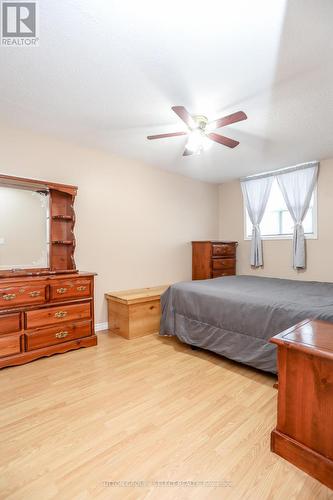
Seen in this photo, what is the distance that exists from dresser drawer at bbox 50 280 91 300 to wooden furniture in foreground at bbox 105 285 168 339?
486mm

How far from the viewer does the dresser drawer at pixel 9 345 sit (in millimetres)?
2355

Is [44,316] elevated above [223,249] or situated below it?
below

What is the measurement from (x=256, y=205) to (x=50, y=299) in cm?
361

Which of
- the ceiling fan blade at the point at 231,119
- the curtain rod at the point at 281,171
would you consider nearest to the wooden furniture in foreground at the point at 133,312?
the ceiling fan blade at the point at 231,119

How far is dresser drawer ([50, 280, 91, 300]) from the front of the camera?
2699 millimetres

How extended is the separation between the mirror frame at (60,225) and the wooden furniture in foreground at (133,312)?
0.74 metres

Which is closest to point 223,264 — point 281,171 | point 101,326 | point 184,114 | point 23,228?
point 281,171

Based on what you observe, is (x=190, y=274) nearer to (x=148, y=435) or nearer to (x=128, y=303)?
(x=128, y=303)

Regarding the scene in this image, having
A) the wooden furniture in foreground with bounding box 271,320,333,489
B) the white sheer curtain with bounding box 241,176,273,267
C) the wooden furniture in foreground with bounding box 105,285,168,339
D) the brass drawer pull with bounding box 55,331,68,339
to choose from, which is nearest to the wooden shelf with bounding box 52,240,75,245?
the wooden furniture in foreground with bounding box 105,285,168,339

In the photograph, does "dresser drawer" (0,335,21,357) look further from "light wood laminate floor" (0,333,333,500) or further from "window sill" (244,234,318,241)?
"window sill" (244,234,318,241)

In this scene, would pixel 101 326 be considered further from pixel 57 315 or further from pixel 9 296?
pixel 9 296

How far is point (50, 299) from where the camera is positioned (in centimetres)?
267

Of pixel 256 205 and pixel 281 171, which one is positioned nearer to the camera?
pixel 281 171

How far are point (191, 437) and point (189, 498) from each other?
1.25 feet
